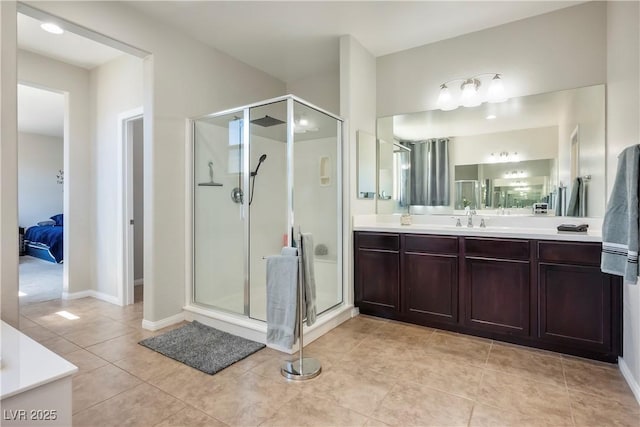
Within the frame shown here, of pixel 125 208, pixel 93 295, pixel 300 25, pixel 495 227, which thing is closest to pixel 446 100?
pixel 495 227

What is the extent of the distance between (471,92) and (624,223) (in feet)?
5.78

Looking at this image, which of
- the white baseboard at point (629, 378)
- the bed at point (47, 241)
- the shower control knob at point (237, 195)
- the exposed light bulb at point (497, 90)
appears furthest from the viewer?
the bed at point (47, 241)

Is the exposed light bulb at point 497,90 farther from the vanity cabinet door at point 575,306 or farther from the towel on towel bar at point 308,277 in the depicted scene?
the towel on towel bar at point 308,277

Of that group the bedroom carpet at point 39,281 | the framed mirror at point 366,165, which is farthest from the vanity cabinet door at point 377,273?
the bedroom carpet at point 39,281

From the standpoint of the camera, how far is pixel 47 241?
220 inches

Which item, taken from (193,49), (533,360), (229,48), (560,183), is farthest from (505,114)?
(193,49)

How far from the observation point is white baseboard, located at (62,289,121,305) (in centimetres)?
360

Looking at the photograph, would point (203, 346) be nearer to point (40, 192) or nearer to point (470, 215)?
point (470, 215)

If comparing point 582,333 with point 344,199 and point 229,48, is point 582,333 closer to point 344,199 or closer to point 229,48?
point 344,199

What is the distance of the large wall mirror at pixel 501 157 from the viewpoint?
2625 mm

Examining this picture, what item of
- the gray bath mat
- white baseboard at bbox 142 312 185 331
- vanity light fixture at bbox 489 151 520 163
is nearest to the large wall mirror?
vanity light fixture at bbox 489 151 520 163

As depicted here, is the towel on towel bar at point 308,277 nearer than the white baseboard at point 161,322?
Yes

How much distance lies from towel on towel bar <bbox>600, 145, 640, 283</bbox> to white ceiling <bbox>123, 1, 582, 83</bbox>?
1.75 metres

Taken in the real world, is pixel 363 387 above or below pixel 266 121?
below
